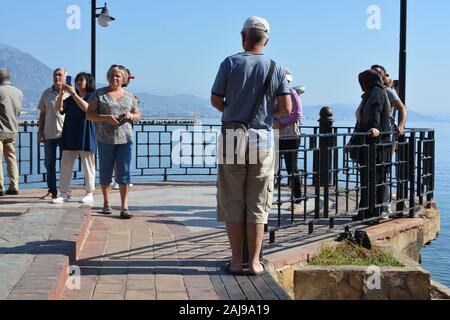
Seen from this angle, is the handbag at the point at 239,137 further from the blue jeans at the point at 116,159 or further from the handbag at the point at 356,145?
the blue jeans at the point at 116,159

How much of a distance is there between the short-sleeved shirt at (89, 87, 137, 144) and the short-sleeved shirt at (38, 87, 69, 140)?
135cm

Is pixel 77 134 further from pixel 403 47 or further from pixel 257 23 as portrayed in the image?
pixel 403 47

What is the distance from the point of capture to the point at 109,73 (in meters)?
7.83

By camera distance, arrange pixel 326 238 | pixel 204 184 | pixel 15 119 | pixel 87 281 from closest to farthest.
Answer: pixel 87 281 < pixel 326 238 < pixel 15 119 < pixel 204 184

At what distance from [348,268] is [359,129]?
2.57 m

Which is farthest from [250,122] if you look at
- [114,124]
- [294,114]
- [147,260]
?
[294,114]

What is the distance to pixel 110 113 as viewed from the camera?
774 centimetres

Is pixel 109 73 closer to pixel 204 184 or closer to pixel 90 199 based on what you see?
pixel 90 199

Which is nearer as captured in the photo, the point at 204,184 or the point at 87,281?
the point at 87,281

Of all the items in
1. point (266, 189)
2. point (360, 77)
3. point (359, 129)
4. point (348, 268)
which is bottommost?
point (348, 268)

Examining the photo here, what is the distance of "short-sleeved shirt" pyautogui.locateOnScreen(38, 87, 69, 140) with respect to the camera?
8.98m

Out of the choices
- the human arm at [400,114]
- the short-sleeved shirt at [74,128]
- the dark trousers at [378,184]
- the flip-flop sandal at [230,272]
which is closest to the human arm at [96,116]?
the short-sleeved shirt at [74,128]

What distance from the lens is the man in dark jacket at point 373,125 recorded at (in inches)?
308
